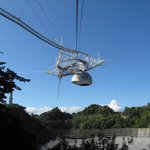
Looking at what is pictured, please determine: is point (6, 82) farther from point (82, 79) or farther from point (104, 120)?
point (104, 120)

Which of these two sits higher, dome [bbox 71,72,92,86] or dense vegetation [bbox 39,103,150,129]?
dome [bbox 71,72,92,86]

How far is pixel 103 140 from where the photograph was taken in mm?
12141

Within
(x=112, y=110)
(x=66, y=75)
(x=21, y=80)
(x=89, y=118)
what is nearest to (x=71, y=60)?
(x=66, y=75)

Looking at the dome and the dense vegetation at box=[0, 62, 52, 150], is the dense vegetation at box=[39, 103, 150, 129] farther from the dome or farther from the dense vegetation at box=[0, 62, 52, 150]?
the dense vegetation at box=[0, 62, 52, 150]

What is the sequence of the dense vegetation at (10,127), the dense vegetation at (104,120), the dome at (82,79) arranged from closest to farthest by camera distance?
the dense vegetation at (10,127)
the dome at (82,79)
the dense vegetation at (104,120)

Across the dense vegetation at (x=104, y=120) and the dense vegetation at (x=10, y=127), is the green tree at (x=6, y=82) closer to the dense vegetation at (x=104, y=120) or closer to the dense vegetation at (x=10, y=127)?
the dense vegetation at (x=10, y=127)

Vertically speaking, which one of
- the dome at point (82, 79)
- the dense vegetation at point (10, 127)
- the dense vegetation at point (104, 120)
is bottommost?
the dense vegetation at point (10, 127)

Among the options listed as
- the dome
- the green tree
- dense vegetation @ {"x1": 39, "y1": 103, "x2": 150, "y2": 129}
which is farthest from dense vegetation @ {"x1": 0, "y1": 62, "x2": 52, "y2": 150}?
dense vegetation @ {"x1": 39, "y1": 103, "x2": 150, "y2": 129}

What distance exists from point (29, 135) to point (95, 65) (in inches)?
4304

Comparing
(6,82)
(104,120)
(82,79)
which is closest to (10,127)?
(6,82)

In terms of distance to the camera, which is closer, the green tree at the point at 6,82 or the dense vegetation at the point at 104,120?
the green tree at the point at 6,82

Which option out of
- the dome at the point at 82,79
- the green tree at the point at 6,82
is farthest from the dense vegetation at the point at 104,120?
the green tree at the point at 6,82

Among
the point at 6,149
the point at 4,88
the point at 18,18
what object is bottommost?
the point at 6,149

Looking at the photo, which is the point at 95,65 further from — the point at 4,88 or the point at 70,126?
the point at 4,88
